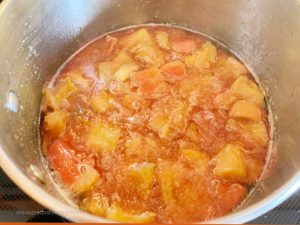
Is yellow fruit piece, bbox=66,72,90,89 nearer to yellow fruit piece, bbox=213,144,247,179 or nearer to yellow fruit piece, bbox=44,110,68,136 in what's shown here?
yellow fruit piece, bbox=44,110,68,136

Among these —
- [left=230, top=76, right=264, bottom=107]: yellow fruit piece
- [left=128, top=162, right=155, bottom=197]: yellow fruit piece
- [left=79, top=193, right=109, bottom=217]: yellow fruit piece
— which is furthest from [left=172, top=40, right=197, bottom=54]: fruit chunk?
[left=79, top=193, right=109, bottom=217]: yellow fruit piece

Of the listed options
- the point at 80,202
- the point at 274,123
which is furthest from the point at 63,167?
the point at 274,123

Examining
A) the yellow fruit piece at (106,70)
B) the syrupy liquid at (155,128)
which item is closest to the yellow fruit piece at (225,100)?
the syrupy liquid at (155,128)

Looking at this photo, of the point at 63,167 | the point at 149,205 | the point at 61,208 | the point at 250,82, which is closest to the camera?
the point at 61,208

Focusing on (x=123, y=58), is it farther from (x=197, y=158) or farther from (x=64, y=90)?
(x=197, y=158)

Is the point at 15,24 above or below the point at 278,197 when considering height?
above

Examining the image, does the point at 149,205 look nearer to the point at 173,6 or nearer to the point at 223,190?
the point at 223,190

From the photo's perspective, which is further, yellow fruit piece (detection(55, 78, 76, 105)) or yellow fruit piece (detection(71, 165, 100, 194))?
yellow fruit piece (detection(55, 78, 76, 105))
